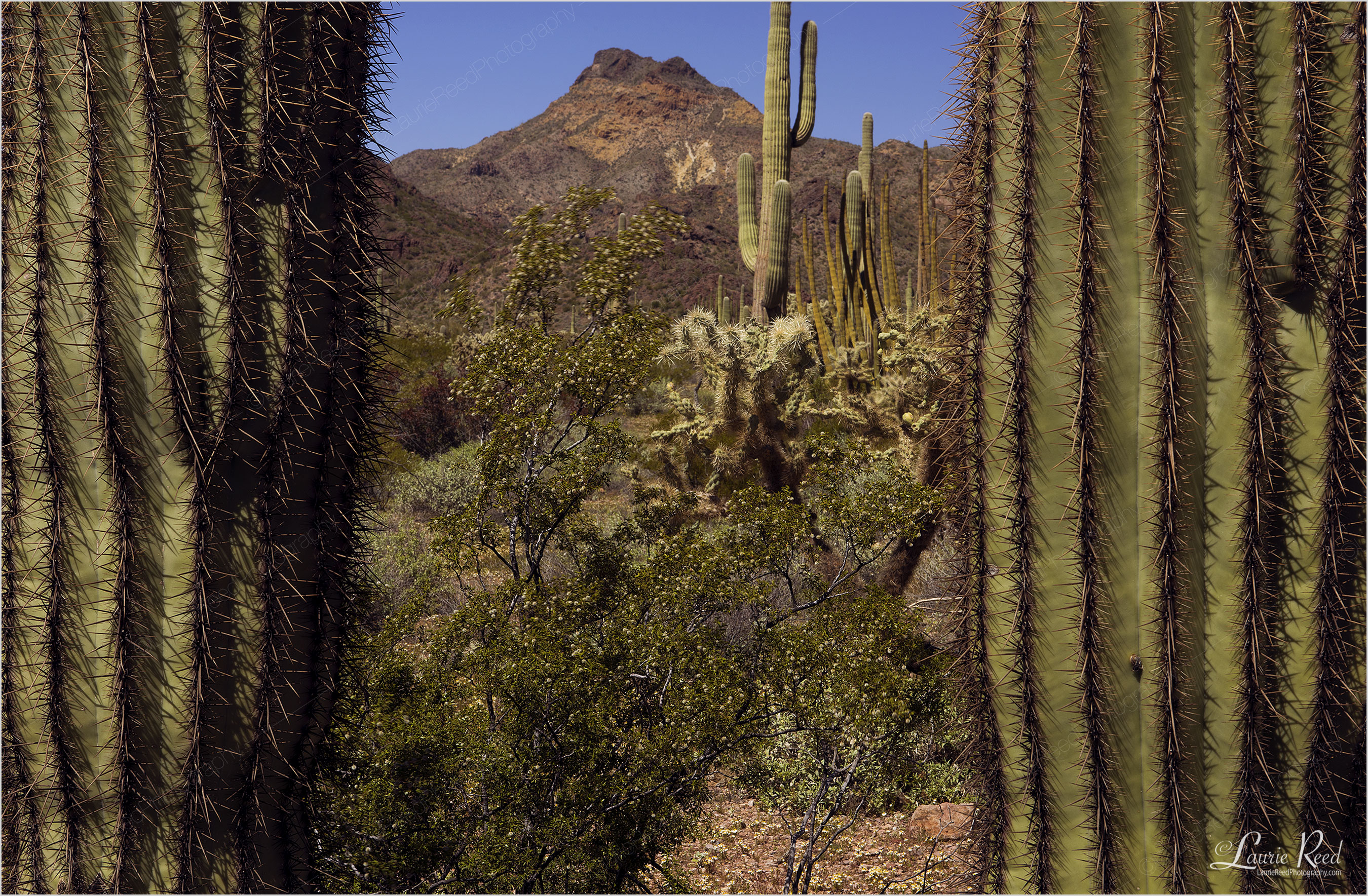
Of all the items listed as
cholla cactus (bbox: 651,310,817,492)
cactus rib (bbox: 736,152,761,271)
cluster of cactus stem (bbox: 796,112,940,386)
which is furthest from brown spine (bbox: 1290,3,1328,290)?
cactus rib (bbox: 736,152,761,271)

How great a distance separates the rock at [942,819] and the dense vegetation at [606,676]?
0.28 m

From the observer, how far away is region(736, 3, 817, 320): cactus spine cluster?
11.1 metres

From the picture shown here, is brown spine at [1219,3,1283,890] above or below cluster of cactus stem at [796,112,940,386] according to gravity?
below

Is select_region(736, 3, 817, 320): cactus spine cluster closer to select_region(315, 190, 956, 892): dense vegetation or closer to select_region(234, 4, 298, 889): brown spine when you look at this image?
select_region(315, 190, 956, 892): dense vegetation

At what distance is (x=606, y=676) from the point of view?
366 cm

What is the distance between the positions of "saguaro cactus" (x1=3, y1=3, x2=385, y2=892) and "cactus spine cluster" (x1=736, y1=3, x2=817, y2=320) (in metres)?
9.02

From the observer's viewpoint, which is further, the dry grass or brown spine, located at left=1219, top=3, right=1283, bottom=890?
the dry grass

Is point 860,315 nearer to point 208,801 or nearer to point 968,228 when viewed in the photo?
point 968,228

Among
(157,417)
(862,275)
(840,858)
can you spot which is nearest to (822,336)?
(862,275)

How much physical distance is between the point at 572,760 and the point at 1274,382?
271cm

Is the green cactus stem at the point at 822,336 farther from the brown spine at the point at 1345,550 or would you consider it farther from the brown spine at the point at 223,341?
the brown spine at the point at 223,341

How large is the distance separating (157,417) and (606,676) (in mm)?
2092

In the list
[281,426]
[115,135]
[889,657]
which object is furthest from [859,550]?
[115,135]
